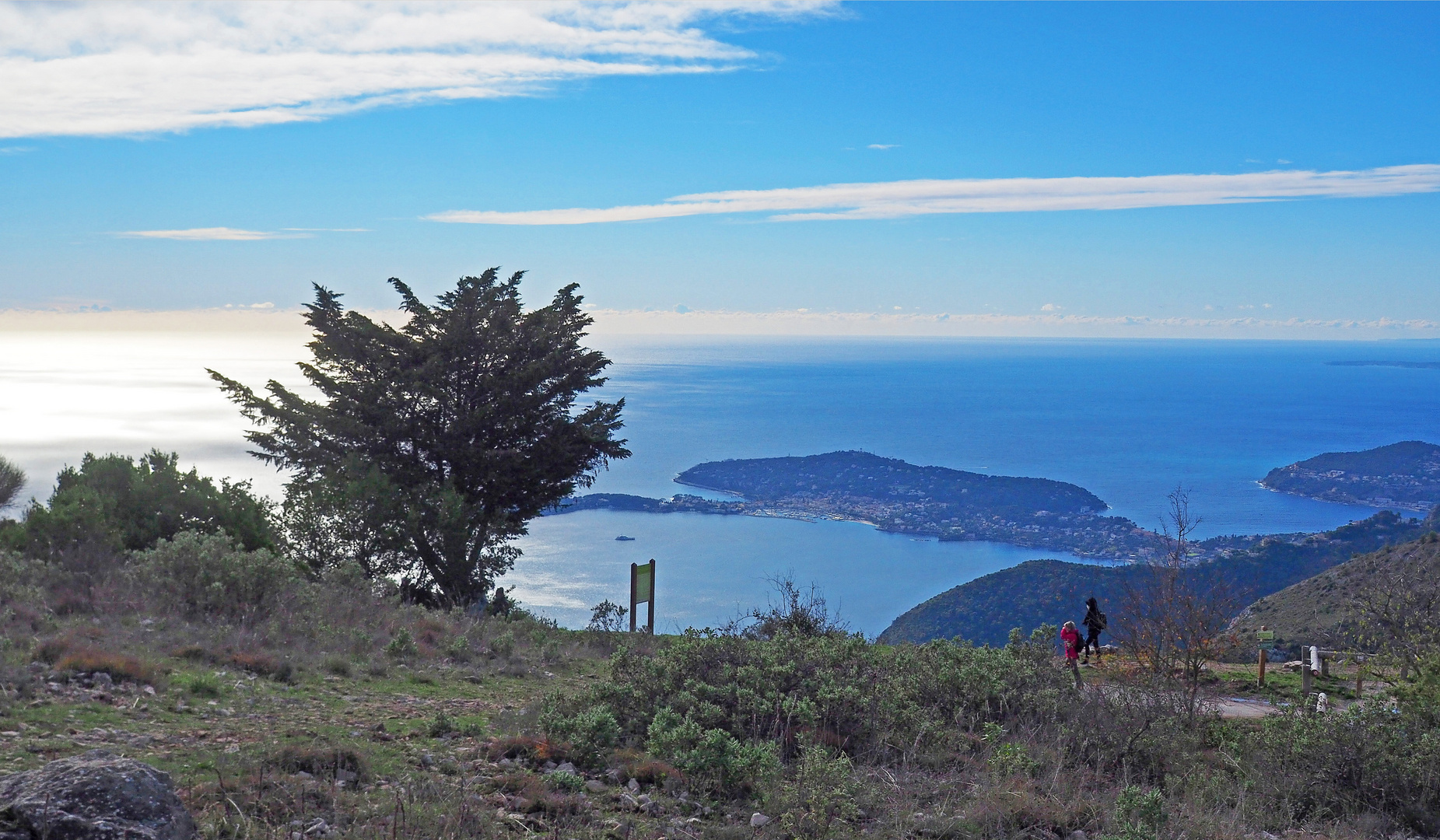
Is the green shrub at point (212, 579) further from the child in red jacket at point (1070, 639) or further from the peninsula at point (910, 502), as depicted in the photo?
the peninsula at point (910, 502)

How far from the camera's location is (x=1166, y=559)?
1079 cm

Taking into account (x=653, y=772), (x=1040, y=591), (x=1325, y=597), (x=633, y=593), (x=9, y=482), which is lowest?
(x=1040, y=591)

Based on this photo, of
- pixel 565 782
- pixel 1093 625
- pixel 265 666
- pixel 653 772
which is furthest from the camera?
pixel 1093 625

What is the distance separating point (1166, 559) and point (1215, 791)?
5.09 meters

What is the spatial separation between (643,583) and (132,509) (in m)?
7.72

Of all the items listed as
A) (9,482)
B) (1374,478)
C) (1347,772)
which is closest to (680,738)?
(1347,772)

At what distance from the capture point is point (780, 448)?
120 m

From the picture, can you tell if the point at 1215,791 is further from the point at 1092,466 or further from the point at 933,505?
the point at 1092,466

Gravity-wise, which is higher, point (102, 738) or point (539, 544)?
point (102, 738)

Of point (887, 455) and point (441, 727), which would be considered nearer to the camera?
point (441, 727)

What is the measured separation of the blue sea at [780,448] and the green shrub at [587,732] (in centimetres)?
586

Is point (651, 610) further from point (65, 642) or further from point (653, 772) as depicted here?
point (653, 772)

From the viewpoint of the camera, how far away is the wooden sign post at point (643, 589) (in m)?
15.2

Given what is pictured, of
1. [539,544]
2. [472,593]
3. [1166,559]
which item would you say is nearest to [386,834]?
[1166,559]
